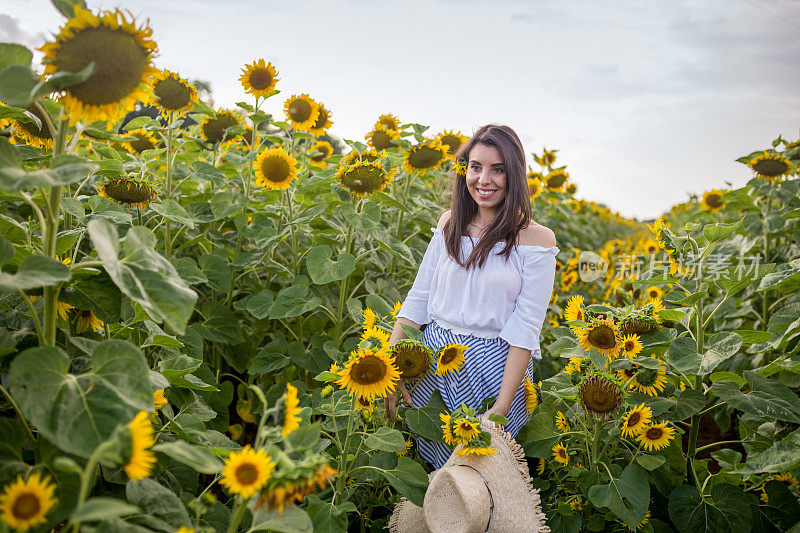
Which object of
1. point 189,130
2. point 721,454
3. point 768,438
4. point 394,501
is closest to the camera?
point 394,501

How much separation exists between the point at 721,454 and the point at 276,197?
1.94 m

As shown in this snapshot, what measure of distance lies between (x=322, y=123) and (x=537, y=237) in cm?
147

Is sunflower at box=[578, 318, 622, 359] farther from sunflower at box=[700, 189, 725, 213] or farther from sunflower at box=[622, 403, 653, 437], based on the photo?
sunflower at box=[700, 189, 725, 213]

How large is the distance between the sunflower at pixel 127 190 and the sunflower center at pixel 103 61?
0.97m

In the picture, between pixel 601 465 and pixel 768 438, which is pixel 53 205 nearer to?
pixel 601 465

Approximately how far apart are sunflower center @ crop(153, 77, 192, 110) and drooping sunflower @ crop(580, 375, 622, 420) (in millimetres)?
1887

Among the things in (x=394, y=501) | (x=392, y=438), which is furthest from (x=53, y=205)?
(x=394, y=501)

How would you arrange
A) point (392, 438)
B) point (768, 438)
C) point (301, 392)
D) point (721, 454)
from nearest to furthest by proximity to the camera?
1. point (392, 438)
2. point (768, 438)
3. point (721, 454)
4. point (301, 392)

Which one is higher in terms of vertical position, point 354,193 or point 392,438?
point 354,193

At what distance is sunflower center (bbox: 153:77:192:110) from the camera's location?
2.43 m

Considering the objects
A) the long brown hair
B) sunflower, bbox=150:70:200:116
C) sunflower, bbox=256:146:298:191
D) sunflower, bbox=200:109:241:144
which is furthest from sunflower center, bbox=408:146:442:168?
sunflower, bbox=150:70:200:116

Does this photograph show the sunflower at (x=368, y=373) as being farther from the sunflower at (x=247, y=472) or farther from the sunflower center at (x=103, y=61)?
the sunflower center at (x=103, y=61)

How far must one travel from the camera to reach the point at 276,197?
8.43 feet

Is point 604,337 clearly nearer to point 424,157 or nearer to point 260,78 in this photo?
point 424,157
